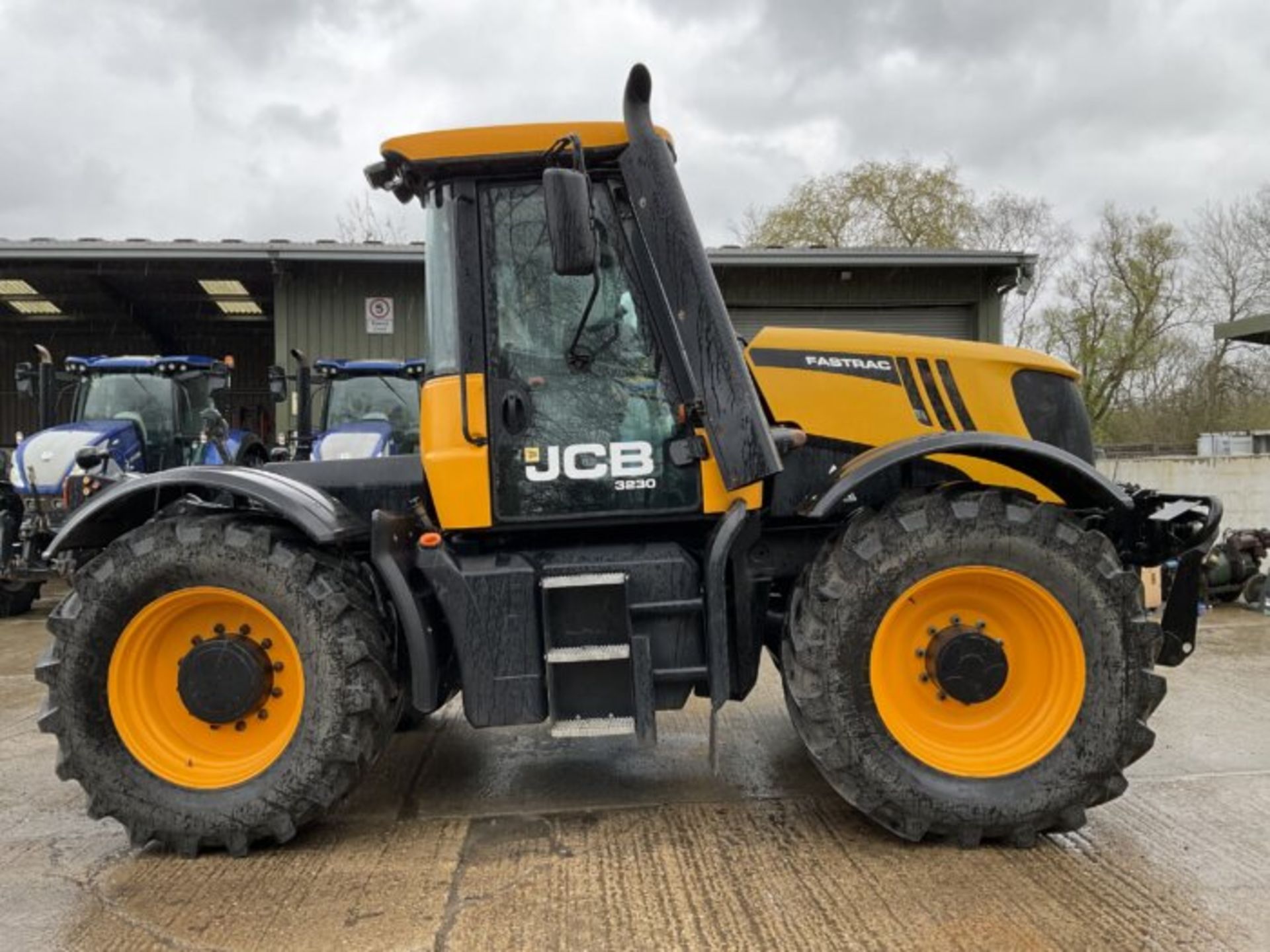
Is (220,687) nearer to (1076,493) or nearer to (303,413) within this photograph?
(1076,493)

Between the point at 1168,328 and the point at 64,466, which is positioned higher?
the point at 1168,328

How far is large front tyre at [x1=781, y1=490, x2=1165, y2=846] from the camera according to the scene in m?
3.12

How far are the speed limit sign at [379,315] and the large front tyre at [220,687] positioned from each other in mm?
10295

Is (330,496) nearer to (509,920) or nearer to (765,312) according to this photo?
(509,920)

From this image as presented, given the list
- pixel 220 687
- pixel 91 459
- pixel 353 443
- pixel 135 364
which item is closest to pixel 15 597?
pixel 91 459

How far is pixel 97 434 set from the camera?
9727 millimetres

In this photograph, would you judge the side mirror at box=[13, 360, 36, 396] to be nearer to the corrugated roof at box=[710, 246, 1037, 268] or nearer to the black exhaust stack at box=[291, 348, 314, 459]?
the black exhaust stack at box=[291, 348, 314, 459]

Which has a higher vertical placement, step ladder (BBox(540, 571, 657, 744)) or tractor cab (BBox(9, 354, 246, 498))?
tractor cab (BBox(9, 354, 246, 498))

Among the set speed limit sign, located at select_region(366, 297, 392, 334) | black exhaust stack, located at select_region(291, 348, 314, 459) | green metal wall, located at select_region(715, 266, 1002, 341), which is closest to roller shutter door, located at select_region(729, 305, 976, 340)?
green metal wall, located at select_region(715, 266, 1002, 341)

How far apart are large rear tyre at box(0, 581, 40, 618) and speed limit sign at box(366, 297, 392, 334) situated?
18.2 ft

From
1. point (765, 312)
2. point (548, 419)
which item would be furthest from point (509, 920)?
point (765, 312)

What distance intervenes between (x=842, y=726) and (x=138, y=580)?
96.7 inches

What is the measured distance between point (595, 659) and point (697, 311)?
1262 mm

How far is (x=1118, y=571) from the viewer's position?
3.20 m
